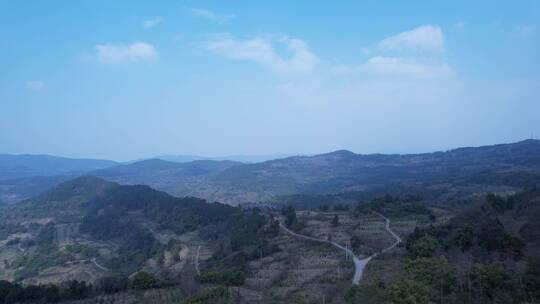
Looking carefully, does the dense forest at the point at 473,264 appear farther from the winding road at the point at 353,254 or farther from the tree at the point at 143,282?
the tree at the point at 143,282

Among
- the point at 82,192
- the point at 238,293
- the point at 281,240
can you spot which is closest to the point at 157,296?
the point at 238,293

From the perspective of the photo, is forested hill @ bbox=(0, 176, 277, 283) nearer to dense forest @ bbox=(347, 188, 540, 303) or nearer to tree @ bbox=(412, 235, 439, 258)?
tree @ bbox=(412, 235, 439, 258)

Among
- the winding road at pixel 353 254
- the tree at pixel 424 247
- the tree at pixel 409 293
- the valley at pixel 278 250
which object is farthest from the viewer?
the tree at pixel 424 247

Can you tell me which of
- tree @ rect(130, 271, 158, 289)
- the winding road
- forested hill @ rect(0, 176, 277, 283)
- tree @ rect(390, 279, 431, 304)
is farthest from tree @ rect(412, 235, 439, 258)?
tree @ rect(130, 271, 158, 289)

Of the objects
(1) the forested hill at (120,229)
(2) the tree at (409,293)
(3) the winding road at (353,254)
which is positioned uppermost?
(2) the tree at (409,293)

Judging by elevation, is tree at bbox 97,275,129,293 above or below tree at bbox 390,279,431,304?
below

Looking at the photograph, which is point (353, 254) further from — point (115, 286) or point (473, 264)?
point (115, 286)

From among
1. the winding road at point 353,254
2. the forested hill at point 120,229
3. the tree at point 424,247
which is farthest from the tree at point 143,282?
the tree at point 424,247

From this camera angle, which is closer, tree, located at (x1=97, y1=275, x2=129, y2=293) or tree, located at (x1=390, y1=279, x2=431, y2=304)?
tree, located at (x1=390, y1=279, x2=431, y2=304)

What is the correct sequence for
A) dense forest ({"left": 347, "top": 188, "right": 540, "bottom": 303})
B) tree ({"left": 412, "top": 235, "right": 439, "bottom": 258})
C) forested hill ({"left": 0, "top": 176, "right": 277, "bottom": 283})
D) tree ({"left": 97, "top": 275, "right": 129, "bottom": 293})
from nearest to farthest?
dense forest ({"left": 347, "top": 188, "right": 540, "bottom": 303}) < tree ({"left": 412, "top": 235, "right": 439, "bottom": 258}) < tree ({"left": 97, "top": 275, "right": 129, "bottom": 293}) < forested hill ({"left": 0, "top": 176, "right": 277, "bottom": 283})

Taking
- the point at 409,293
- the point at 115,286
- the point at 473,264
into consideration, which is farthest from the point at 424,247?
the point at 115,286

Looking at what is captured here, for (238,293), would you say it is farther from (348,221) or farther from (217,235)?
(217,235)
